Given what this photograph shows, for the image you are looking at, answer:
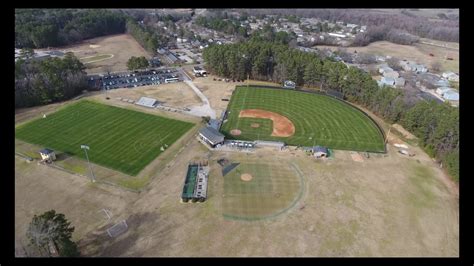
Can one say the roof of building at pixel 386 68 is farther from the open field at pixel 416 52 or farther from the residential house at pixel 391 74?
the open field at pixel 416 52

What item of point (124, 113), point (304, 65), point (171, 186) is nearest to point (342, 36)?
point (304, 65)

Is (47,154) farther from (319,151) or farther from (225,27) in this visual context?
(225,27)

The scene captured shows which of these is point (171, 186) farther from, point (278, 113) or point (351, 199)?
point (278, 113)

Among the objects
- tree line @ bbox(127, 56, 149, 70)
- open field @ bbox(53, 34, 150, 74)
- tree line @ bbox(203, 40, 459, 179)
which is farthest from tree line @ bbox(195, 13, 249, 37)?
tree line @ bbox(127, 56, 149, 70)

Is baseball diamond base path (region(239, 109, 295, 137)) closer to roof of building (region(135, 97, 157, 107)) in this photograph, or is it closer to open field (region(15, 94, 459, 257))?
open field (region(15, 94, 459, 257))

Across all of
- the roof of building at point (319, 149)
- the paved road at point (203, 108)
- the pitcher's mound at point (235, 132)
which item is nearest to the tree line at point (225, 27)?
the paved road at point (203, 108)

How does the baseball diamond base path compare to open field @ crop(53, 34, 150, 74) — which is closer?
the baseball diamond base path

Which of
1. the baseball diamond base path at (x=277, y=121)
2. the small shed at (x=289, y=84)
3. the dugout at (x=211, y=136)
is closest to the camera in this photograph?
the dugout at (x=211, y=136)
